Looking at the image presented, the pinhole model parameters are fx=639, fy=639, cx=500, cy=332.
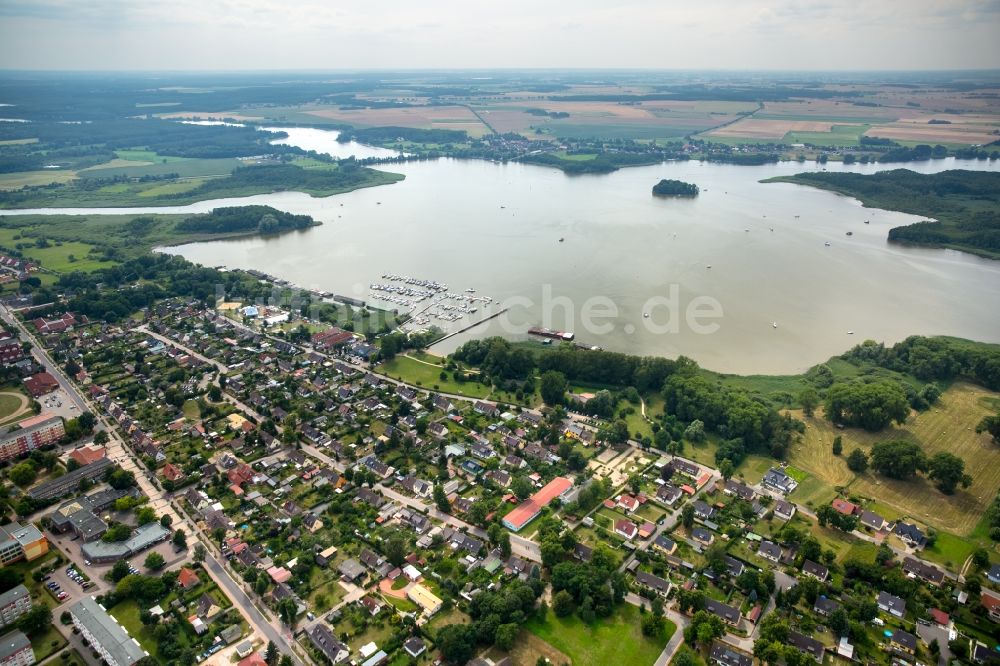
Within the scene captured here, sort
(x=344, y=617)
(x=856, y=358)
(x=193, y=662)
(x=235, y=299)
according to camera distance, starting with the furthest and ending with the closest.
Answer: (x=235, y=299), (x=856, y=358), (x=344, y=617), (x=193, y=662)

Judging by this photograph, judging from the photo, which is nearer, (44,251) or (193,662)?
(193,662)

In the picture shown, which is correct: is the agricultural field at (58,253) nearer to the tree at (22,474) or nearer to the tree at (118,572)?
the tree at (22,474)

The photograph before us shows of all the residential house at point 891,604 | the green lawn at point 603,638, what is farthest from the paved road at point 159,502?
the residential house at point 891,604

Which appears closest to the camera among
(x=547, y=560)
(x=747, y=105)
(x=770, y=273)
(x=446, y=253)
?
(x=547, y=560)

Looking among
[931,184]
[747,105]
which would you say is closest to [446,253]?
[931,184]

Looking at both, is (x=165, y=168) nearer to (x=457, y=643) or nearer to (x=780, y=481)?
(x=457, y=643)

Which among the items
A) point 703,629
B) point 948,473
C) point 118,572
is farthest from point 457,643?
point 948,473

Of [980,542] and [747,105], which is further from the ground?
[747,105]

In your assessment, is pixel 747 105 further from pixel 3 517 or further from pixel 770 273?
pixel 3 517
